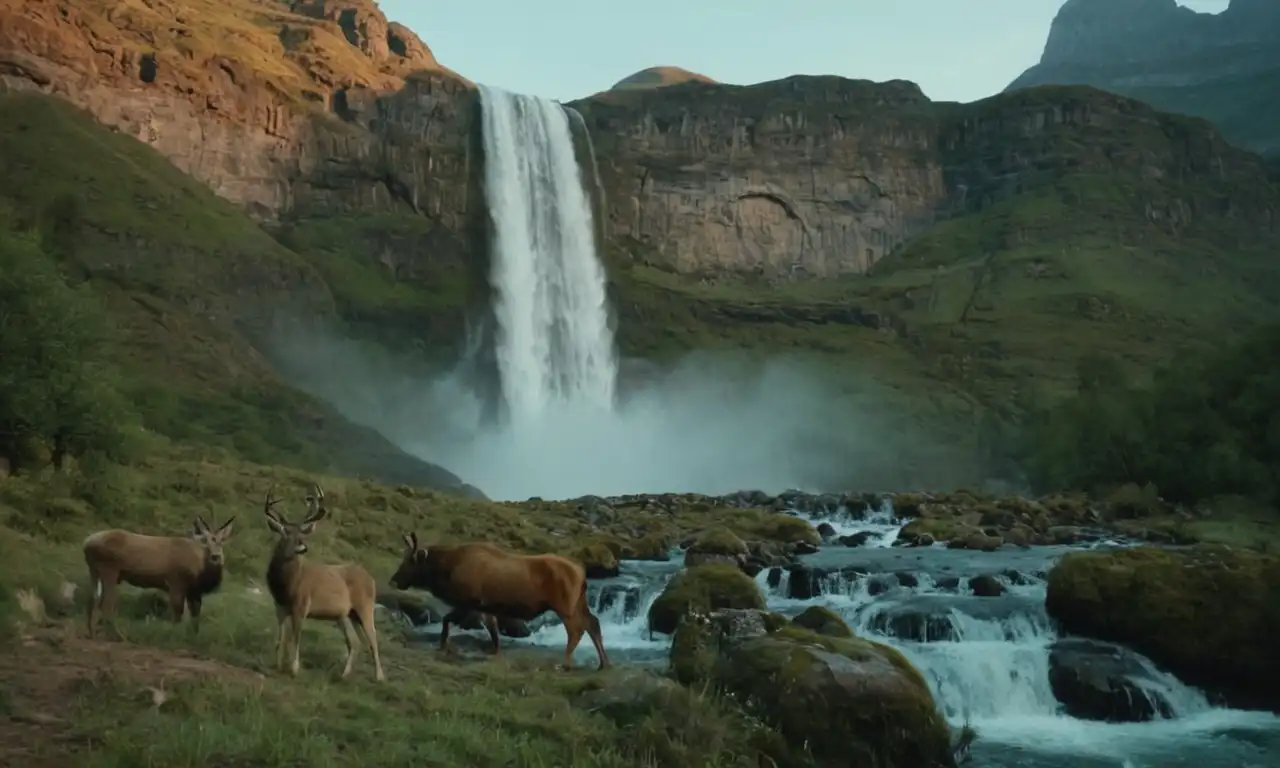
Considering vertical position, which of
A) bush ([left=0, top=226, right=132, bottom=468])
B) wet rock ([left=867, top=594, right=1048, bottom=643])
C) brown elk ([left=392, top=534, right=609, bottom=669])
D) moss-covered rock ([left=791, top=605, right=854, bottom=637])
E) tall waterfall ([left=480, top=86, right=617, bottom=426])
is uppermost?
tall waterfall ([left=480, top=86, right=617, bottom=426])

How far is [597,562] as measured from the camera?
31.5 m

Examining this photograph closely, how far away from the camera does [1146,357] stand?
391ft

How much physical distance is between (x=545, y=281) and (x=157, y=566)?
94.2 metres

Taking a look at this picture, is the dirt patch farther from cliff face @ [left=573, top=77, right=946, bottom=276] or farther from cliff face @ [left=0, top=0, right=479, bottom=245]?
cliff face @ [left=573, top=77, right=946, bottom=276]

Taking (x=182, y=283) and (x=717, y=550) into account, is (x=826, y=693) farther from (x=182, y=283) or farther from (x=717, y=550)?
(x=182, y=283)

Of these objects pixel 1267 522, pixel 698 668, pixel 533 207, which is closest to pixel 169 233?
pixel 533 207

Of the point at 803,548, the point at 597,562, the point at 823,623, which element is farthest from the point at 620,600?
the point at 803,548

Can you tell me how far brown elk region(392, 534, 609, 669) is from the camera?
565 inches

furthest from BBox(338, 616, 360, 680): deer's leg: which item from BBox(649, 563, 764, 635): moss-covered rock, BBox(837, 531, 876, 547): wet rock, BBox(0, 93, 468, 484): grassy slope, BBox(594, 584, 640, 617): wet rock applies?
BBox(0, 93, 468, 484): grassy slope

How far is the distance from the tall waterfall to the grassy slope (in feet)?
58.6

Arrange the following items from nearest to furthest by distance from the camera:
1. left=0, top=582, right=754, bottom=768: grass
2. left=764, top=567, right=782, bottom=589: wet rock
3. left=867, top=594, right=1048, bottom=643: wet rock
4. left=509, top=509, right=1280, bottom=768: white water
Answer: left=0, top=582, right=754, bottom=768: grass < left=509, top=509, right=1280, bottom=768: white water < left=867, top=594, right=1048, bottom=643: wet rock < left=764, top=567, right=782, bottom=589: wet rock

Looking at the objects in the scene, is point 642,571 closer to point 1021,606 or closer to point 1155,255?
point 1021,606

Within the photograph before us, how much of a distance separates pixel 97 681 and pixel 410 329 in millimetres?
100079

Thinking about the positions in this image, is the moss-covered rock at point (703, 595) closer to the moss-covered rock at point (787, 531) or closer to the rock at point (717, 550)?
the rock at point (717, 550)
